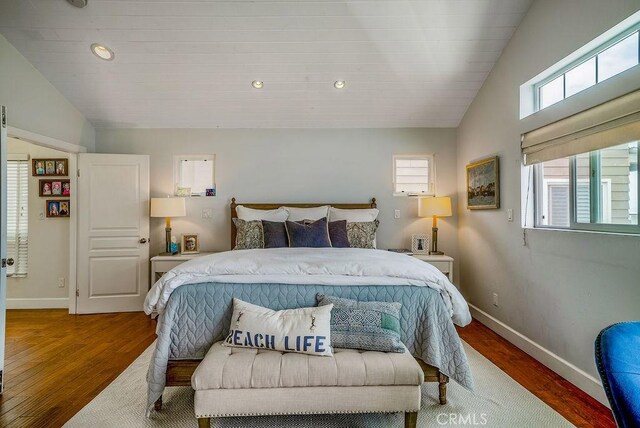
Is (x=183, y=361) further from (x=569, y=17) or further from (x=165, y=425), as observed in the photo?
(x=569, y=17)

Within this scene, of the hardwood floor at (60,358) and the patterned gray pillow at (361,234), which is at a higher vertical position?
the patterned gray pillow at (361,234)

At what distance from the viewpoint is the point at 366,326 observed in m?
1.81

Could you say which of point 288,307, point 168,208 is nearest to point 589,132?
point 288,307

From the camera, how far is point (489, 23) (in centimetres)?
282

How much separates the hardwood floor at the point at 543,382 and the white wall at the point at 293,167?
141 centimetres

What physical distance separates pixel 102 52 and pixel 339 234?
2936 millimetres

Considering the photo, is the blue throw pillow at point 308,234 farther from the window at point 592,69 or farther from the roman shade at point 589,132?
the window at point 592,69

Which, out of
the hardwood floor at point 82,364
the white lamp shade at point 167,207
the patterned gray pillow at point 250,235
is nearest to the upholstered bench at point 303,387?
the hardwood floor at point 82,364

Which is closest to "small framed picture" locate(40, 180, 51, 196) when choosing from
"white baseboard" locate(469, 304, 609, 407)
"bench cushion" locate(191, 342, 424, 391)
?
"bench cushion" locate(191, 342, 424, 391)

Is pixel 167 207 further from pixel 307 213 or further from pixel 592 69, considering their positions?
pixel 592 69

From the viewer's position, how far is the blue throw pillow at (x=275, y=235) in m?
3.29

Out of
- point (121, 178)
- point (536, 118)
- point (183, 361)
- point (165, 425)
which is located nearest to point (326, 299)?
point (183, 361)

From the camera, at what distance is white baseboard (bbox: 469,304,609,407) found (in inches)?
79.4

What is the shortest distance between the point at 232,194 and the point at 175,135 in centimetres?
108
